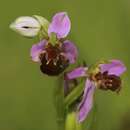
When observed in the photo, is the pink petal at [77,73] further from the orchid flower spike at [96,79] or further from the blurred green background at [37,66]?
the blurred green background at [37,66]

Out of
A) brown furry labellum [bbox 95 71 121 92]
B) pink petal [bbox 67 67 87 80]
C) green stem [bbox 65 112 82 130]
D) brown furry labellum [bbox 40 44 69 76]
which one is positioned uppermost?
brown furry labellum [bbox 40 44 69 76]

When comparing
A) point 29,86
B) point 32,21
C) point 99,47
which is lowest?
point 29,86

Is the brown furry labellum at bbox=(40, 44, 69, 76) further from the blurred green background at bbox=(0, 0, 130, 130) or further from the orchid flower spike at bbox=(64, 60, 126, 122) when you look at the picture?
the blurred green background at bbox=(0, 0, 130, 130)

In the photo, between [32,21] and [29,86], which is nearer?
[32,21]

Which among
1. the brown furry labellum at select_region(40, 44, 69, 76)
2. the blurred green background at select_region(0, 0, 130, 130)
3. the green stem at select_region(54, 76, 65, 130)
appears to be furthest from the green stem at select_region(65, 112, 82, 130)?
the blurred green background at select_region(0, 0, 130, 130)

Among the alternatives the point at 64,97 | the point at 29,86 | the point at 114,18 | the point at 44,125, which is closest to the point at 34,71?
the point at 29,86

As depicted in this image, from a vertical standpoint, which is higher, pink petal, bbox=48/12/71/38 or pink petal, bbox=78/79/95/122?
pink petal, bbox=48/12/71/38

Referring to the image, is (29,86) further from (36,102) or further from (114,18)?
(114,18)
